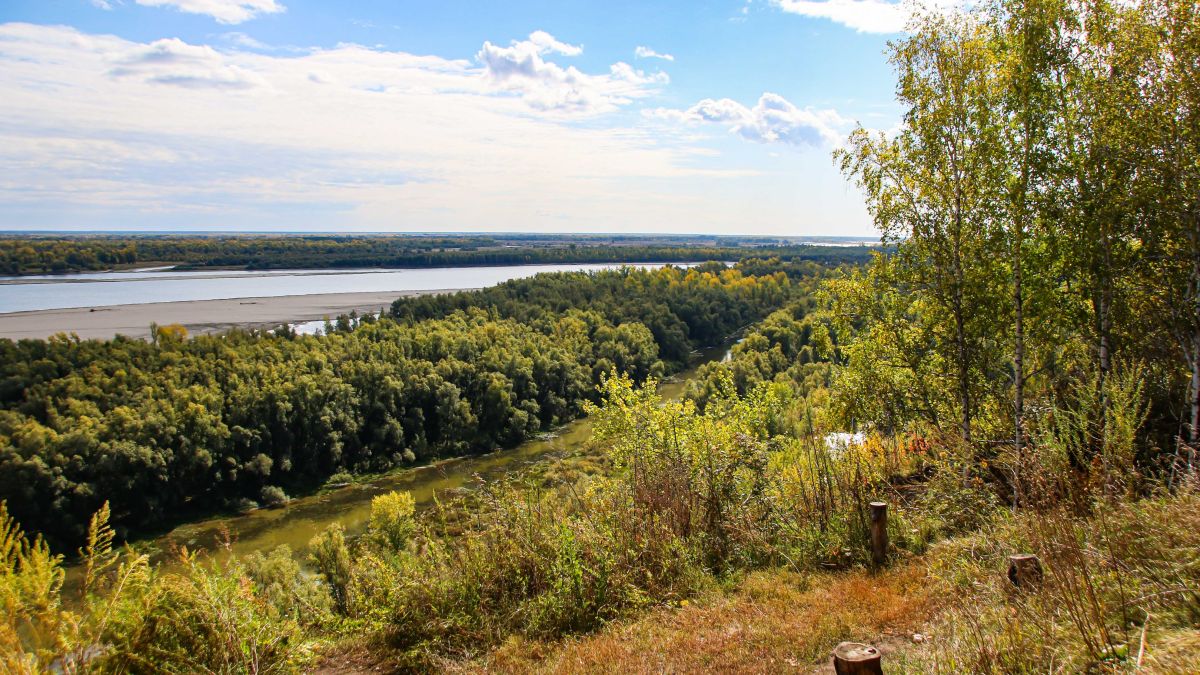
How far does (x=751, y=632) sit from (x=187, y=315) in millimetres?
79502

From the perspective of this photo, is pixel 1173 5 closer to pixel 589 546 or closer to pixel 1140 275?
pixel 1140 275

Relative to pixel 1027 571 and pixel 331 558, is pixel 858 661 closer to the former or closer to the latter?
pixel 1027 571

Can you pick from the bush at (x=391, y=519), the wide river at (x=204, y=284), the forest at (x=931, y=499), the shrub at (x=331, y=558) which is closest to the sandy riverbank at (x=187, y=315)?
the wide river at (x=204, y=284)

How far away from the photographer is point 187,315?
69.6m

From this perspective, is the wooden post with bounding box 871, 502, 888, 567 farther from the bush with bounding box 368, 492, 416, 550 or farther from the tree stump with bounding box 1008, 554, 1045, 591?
the bush with bounding box 368, 492, 416, 550

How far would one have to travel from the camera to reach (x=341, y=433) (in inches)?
1623

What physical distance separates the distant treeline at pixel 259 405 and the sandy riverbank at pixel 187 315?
12383 mm

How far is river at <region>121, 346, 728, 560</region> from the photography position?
104 feet

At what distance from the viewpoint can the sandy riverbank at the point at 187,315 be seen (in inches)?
2265

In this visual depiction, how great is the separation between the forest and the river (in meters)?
19.2

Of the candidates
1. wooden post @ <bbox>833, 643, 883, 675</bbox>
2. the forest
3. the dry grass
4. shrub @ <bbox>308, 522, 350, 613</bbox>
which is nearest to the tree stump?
the forest

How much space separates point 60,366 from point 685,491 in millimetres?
47753

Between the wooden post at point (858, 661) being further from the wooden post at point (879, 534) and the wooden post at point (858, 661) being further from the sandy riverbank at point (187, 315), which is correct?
the sandy riverbank at point (187, 315)

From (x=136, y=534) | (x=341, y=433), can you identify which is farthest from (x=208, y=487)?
(x=341, y=433)
